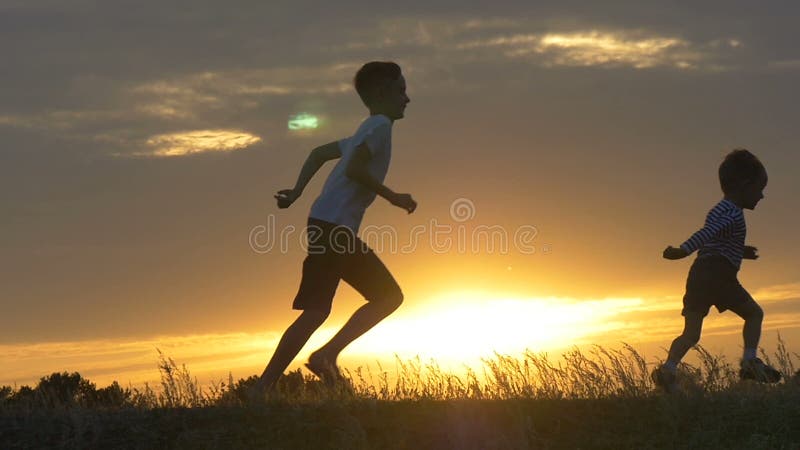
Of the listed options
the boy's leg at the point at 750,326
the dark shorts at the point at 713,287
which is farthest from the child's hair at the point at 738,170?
the boy's leg at the point at 750,326

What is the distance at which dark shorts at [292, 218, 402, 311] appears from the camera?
8.85 m

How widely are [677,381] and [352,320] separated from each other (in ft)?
9.08

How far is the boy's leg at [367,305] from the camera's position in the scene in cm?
900

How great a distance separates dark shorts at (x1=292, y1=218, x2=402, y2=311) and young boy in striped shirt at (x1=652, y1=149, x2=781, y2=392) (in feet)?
9.70

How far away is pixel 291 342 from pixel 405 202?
1.41 metres

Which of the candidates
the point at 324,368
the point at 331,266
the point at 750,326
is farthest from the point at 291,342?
the point at 750,326

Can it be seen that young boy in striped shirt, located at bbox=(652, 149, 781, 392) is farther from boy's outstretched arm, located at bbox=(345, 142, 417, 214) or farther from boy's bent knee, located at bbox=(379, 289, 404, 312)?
boy's outstretched arm, located at bbox=(345, 142, 417, 214)

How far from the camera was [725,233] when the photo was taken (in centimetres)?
1032

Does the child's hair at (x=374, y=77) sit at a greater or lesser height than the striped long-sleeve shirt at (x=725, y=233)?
greater

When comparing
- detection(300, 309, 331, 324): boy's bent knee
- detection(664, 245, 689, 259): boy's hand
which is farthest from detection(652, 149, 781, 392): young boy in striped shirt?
detection(300, 309, 331, 324): boy's bent knee

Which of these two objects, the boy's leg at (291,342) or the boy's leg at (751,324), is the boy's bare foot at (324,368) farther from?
the boy's leg at (751,324)

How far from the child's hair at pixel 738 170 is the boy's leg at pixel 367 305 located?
3.40m

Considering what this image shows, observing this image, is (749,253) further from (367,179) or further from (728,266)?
(367,179)

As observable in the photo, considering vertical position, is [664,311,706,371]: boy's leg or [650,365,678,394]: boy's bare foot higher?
[664,311,706,371]: boy's leg
